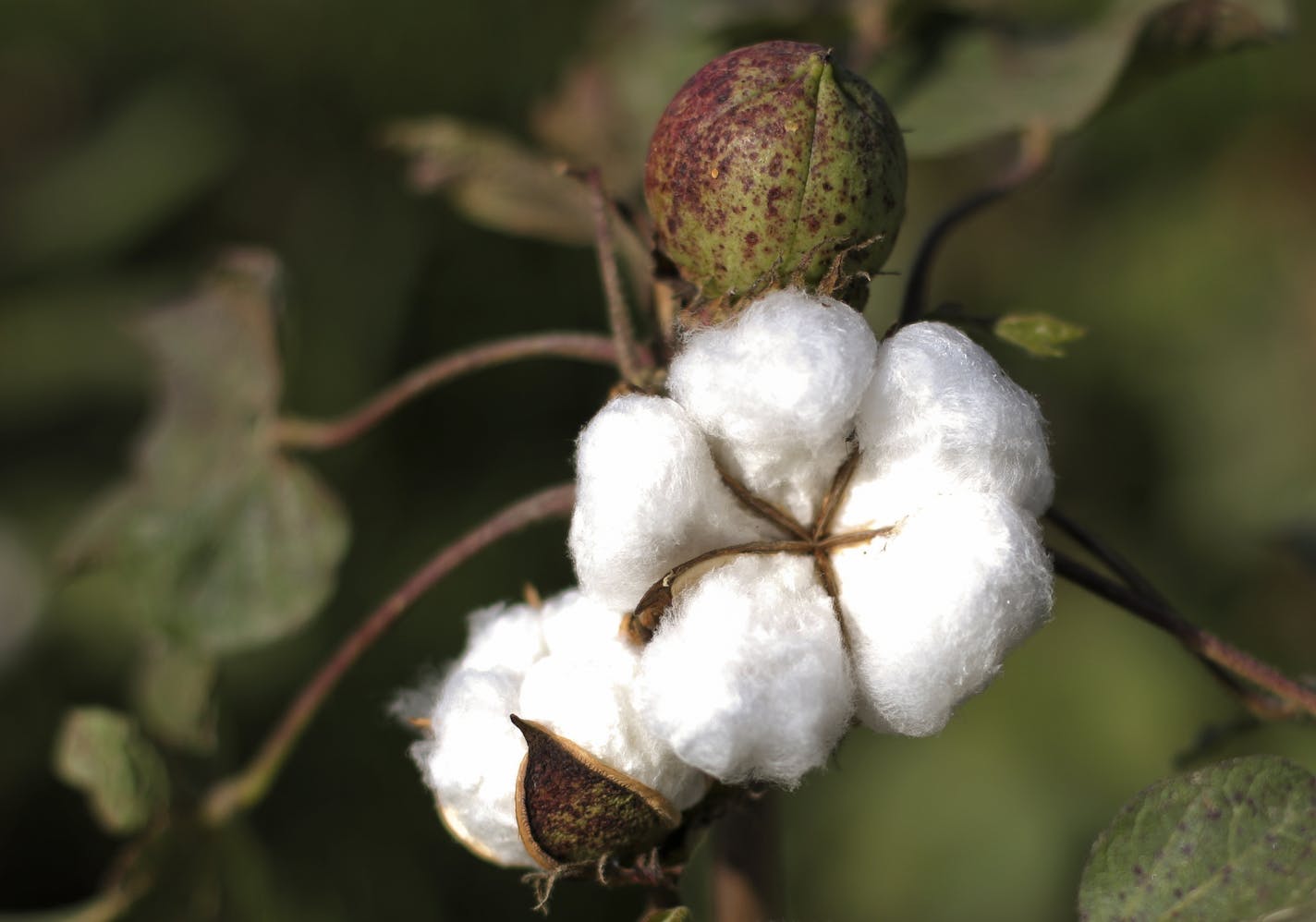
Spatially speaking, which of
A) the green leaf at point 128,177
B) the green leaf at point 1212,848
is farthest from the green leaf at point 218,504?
the green leaf at point 128,177

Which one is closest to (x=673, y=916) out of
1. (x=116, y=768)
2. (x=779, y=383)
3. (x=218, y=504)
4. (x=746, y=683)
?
(x=746, y=683)

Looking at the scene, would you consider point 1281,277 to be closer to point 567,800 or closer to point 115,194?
point 567,800

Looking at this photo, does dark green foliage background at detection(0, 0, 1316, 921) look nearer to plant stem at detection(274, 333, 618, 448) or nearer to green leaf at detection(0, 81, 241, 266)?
green leaf at detection(0, 81, 241, 266)

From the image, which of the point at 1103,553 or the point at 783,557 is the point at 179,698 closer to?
the point at 783,557

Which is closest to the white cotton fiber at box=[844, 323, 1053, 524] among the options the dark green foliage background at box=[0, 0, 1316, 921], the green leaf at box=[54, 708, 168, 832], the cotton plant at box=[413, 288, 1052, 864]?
the cotton plant at box=[413, 288, 1052, 864]

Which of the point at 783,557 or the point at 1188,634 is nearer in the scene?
the point at 783,557

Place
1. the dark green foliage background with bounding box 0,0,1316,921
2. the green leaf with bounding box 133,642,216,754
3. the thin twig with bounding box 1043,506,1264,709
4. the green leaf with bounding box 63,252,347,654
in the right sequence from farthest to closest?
1. the dark green foliage background with bounding box 0,0,1316,921
2. the green leaf with bounding box 133,642,216,754
3. the green leaf with bounding box 63,252,347,654
4. the thin twig with bounding box 1043,506,1264,709

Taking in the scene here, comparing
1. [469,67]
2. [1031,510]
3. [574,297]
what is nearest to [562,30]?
[469,67]
